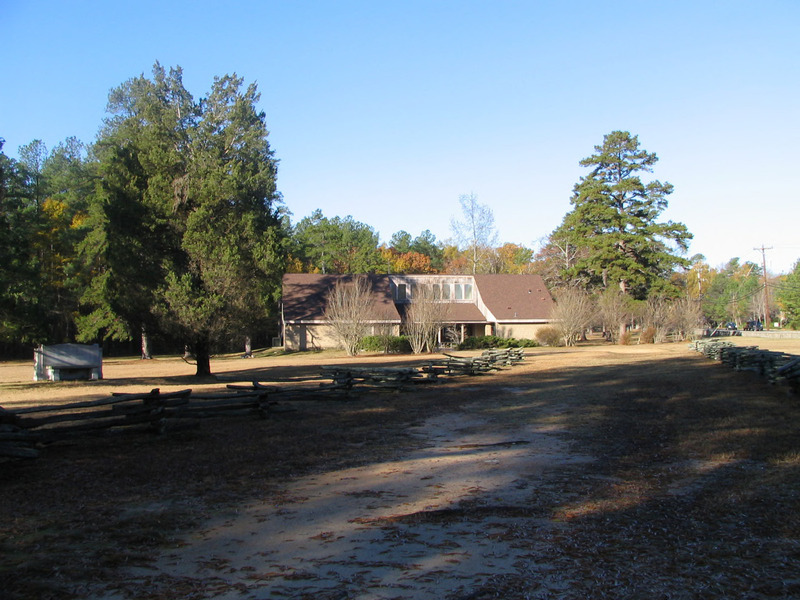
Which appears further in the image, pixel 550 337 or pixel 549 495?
pixel 550 337

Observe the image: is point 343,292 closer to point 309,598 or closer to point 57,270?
point 57,270

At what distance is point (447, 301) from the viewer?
155ft

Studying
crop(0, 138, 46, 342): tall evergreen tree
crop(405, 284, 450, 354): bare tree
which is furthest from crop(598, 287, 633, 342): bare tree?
crop(0, 138, 46, 342): tall evergreen tree

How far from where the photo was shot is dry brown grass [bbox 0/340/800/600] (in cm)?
486

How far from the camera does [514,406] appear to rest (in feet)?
52.9

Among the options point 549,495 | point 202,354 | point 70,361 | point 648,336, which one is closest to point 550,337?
point 648,336

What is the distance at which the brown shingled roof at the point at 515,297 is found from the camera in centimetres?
5159

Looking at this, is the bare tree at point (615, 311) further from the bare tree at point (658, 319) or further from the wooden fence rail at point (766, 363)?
the wooden fence rail at point (766, 363)

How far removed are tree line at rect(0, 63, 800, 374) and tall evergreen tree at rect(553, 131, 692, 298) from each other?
14 centimetres

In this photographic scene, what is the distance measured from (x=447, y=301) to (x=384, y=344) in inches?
280

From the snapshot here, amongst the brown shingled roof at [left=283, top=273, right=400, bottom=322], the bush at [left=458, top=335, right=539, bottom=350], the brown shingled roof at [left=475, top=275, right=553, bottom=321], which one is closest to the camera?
the bush at [left=458, top=335, right=539, bottom=350]

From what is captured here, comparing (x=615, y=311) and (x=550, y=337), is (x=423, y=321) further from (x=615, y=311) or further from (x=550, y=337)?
(x=615, y=311)

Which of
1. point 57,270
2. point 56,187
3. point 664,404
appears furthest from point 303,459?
point 56,187

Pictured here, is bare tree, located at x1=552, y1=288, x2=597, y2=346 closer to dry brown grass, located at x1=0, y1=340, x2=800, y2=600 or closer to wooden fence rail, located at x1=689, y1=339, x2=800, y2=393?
wooden fence rail, located at x1=689, y1=339, x2=800, y2=393
